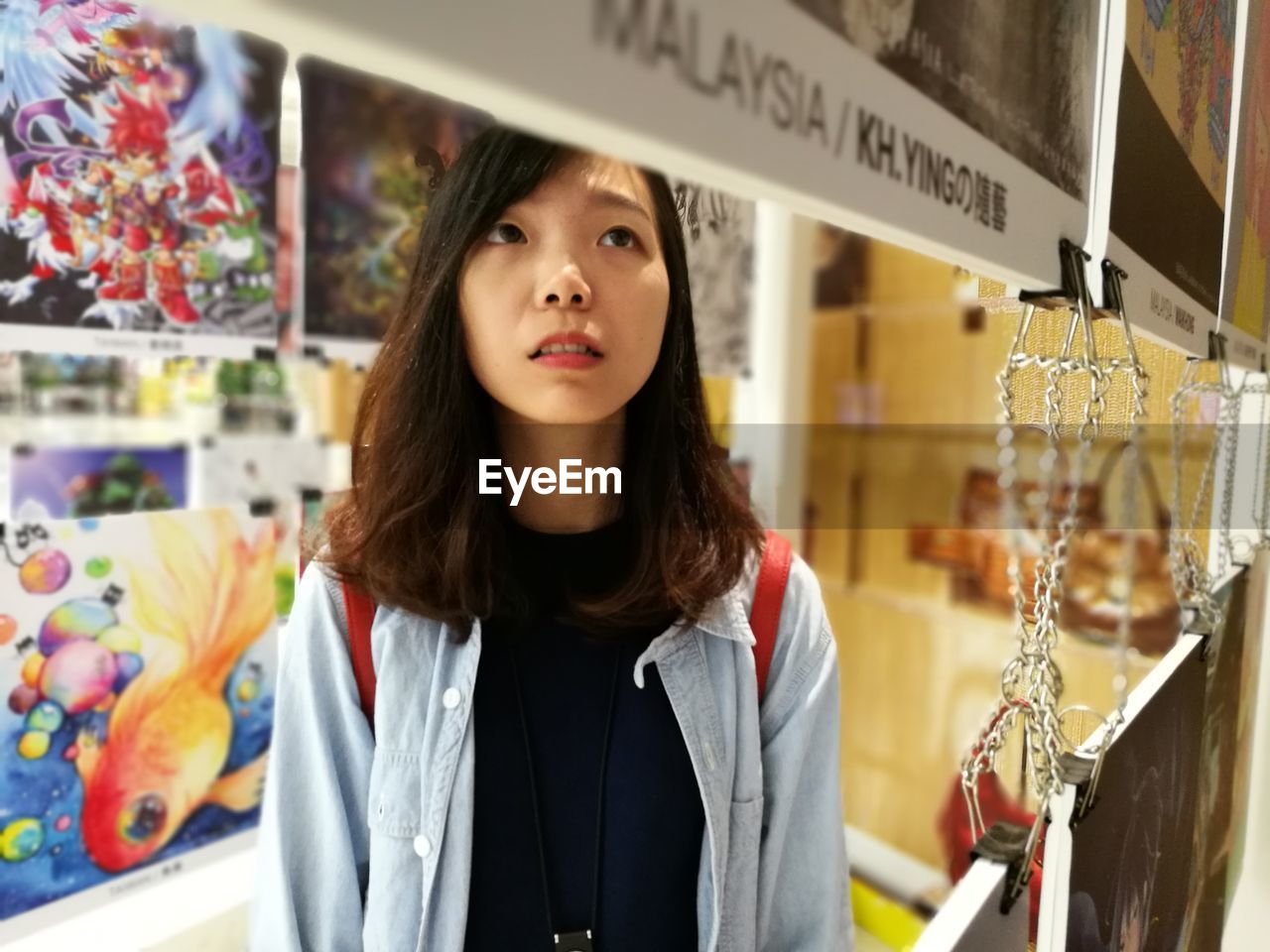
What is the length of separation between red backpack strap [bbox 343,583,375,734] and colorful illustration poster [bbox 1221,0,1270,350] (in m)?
0.80

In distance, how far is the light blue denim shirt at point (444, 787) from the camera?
68 cm

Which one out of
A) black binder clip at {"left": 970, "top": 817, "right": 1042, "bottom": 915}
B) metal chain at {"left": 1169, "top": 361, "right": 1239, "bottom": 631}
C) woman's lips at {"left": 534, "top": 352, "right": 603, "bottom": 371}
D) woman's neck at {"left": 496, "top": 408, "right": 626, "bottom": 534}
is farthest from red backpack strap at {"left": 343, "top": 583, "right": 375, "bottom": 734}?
metal chain at {"left": 1169, "top": 361, "right": 1239, "bottom": 631}

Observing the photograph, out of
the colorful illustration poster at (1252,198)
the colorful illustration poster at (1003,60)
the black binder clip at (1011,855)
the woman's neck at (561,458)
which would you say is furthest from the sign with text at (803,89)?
the colorful illustration poster at (1252,198)

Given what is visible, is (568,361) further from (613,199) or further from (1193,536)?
(1193,536)

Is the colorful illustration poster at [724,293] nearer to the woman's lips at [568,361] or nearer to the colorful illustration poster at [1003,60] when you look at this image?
the woman's lips at [568,361]

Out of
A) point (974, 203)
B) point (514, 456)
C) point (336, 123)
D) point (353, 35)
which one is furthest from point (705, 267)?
point (353, 35)

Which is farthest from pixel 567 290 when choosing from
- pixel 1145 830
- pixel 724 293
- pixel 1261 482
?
pixel 724 293

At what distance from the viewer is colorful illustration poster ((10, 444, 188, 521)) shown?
1.01 meters

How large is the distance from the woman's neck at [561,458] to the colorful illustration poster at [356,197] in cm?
53

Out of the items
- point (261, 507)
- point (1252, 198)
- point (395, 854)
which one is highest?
point (1252, 198)

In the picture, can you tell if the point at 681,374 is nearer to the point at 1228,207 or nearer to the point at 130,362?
the point at 1228,207

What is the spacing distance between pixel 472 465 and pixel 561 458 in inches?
2.9

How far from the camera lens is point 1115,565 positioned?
196 centimetres

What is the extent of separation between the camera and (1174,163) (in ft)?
1.84
